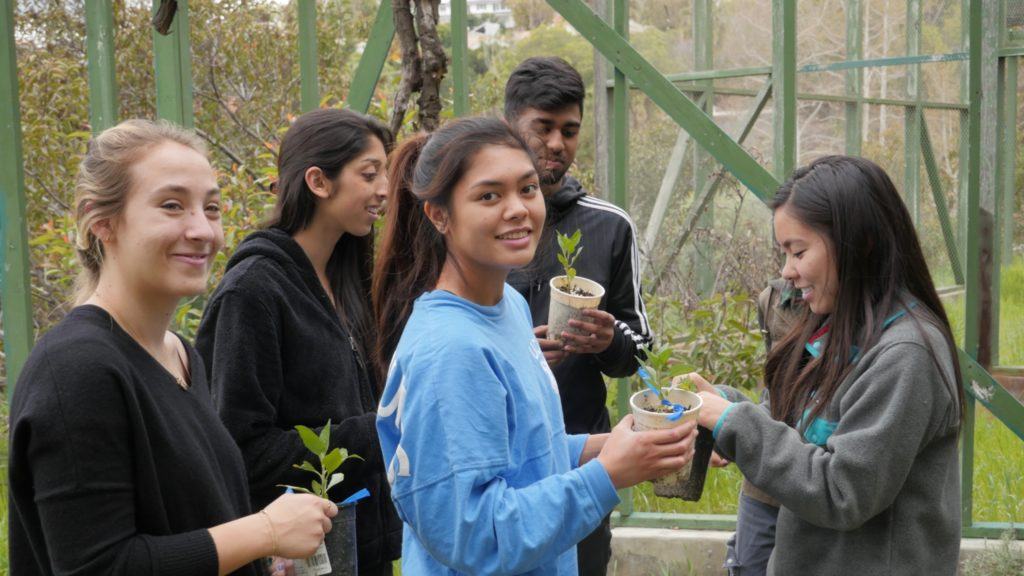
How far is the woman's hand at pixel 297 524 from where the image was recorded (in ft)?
5.91

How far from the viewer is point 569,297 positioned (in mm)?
2562

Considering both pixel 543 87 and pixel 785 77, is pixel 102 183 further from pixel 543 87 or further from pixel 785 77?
pixel 785 77

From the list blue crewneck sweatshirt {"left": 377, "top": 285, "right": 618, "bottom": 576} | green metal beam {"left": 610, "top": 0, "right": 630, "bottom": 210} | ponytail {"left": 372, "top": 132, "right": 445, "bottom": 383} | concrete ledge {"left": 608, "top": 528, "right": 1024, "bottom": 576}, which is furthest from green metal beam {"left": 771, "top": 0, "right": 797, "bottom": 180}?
blue crewneck sweatshirt {"left": 377, "top": 285, "right": 618, "bottom": 576}

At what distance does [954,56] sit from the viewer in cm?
589

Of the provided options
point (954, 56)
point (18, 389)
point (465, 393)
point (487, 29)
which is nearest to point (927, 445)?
point (465, 393)

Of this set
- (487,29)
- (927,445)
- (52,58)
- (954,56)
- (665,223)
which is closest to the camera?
(927,445)

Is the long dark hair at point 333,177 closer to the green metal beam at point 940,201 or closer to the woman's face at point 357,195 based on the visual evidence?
the woman's face at point 357,195

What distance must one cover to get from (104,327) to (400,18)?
170cm

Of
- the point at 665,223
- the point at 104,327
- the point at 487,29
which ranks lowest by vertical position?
the point at 665,223

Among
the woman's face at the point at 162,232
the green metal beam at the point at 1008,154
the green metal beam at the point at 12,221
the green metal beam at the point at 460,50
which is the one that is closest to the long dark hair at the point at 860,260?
the woman's face at the point at 162,232

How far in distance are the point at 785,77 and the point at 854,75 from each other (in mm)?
5282

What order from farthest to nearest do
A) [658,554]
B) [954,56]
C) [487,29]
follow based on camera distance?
[487,29]
[954,56]
[658,554]

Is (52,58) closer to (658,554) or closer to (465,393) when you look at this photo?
(658,554)

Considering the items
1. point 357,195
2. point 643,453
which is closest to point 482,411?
point 643,453
